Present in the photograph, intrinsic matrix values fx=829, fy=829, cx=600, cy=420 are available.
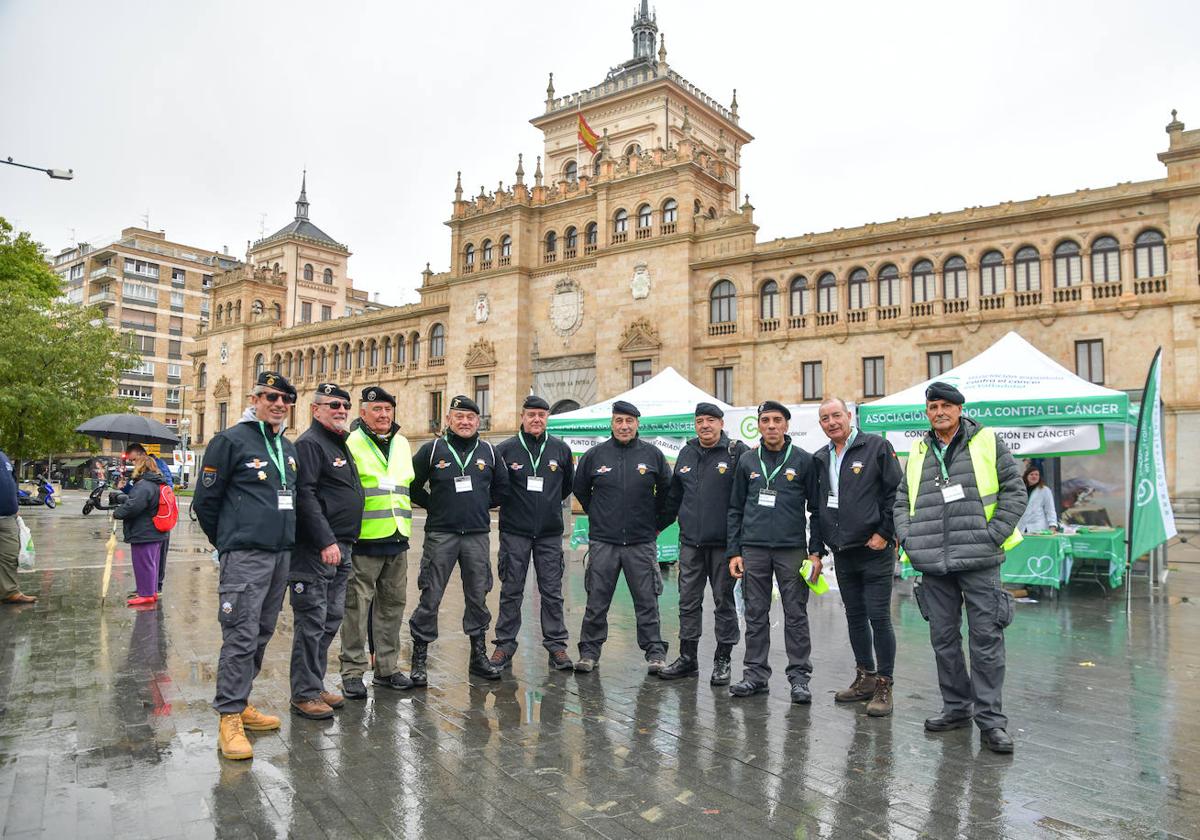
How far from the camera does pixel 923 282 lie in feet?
93.6

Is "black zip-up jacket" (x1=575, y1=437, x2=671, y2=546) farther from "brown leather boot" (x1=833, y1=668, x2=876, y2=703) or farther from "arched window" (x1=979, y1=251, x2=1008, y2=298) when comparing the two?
"arched window" (x1=979, y1=251, x2=1008, y2=298)

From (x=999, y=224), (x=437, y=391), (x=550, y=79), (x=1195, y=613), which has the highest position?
(x=550, y=79)

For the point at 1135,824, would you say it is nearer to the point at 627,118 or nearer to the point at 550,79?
the point at 627,118

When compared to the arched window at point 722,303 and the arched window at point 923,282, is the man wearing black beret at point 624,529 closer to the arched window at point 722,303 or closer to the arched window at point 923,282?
the arched window at point 923,282

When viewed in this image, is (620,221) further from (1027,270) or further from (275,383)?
(275,383)

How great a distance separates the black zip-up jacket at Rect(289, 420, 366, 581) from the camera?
17.6 ft

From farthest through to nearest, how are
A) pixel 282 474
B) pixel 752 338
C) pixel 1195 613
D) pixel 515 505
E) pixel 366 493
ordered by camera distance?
1. pixel 752 338
2. pixel 1195 613
3. pixel 515 505
4. pixel 366 493
5. pixel 282 474

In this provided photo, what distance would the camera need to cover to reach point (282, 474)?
5211 millimetres

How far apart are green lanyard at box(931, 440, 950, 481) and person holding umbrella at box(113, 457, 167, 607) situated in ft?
27.4

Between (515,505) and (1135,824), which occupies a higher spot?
(515,505)

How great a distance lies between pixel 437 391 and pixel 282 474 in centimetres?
3752

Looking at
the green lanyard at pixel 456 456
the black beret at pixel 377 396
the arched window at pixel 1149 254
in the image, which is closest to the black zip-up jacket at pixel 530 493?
the green lanyard at pixel 456 456

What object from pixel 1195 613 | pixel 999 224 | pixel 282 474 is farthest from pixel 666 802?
pixel 999 224

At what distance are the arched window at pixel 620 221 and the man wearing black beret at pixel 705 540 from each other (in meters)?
29.2
